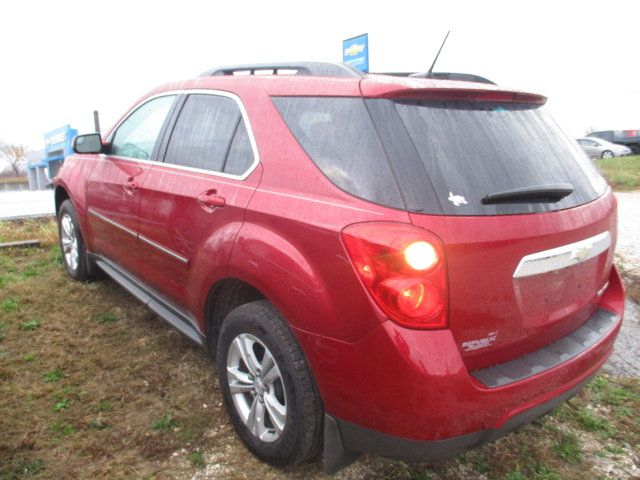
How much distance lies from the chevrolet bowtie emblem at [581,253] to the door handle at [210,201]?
1514mm

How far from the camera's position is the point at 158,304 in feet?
10.5

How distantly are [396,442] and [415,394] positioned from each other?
0.22 m

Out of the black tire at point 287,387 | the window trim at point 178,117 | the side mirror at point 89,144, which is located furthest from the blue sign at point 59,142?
the black tire at point 287,387

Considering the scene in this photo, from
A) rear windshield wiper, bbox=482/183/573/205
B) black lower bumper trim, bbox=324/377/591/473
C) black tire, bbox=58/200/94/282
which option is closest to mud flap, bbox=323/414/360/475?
black lower bumper trim, bbox=324/377/591/473

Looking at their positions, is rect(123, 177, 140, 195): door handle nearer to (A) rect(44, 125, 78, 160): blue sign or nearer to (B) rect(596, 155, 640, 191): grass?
(B) rect(596, 155, 640, 191): grass

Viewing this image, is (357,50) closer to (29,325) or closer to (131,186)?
(131,186)

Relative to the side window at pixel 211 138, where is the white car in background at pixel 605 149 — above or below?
below

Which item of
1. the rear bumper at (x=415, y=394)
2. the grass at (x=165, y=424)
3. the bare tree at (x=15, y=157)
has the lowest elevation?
the bare tree at (x=15, y=157)

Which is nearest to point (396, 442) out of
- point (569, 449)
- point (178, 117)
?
point (569, 449)

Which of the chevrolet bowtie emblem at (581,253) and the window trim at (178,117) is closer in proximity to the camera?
the chevrolet bowtie emblem at (581,253)

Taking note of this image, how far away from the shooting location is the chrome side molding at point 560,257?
6.09ft

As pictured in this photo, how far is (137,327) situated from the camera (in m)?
3.84

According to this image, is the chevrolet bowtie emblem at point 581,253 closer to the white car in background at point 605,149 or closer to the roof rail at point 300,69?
the roof rail at point 300,69

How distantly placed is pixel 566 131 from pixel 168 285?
2.29m
